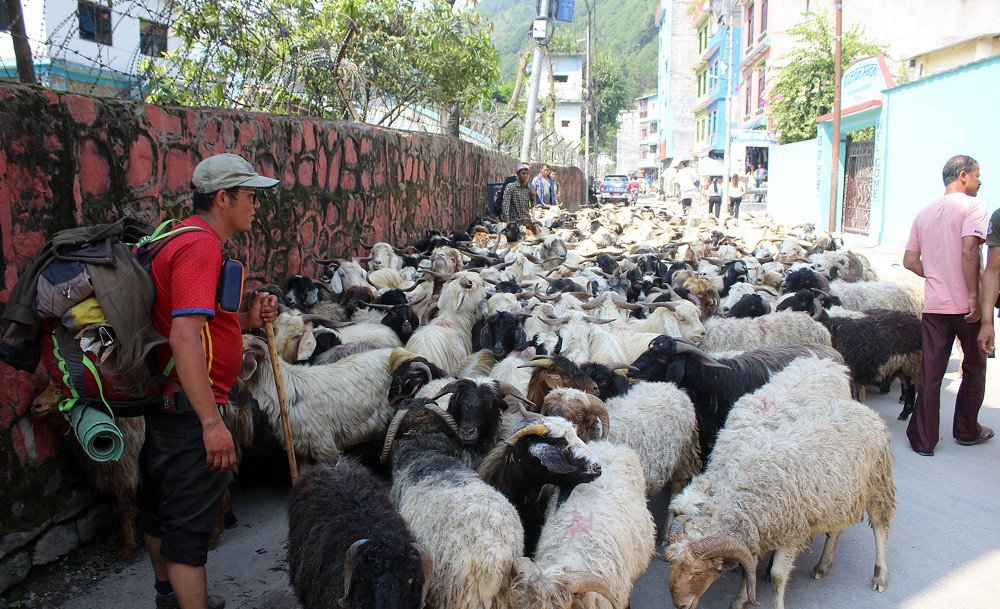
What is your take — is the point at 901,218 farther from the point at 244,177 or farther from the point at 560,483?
the point at 244,177

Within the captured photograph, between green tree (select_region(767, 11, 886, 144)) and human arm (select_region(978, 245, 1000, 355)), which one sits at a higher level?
green tree (select_region(767, 11, 886, 144))

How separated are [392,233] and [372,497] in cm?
713

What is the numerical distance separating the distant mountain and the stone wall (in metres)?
108

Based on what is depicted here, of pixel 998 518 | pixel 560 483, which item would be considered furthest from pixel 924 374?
pixel 560 483

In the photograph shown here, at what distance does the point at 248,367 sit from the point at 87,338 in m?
1.72

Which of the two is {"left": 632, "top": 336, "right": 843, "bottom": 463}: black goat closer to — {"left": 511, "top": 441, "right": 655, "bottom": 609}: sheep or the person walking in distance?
the person walking in distance

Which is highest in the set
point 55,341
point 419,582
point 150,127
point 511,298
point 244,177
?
point 150,127

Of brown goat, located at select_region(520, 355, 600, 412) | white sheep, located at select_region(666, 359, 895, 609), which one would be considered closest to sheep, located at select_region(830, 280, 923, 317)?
white sheep, located at select_region(666, 359, 895, 609)

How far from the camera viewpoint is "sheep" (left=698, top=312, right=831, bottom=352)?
6.00m

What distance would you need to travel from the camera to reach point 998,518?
4156 mm

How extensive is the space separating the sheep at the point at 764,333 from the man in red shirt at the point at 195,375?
4.43m

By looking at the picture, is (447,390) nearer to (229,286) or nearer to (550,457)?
(550,457)

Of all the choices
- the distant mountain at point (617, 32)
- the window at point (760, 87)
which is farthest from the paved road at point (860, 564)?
the distant mountain at point (617, 32)

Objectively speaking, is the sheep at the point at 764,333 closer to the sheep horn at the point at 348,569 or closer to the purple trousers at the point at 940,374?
the purple trousers at the point at 940,374
